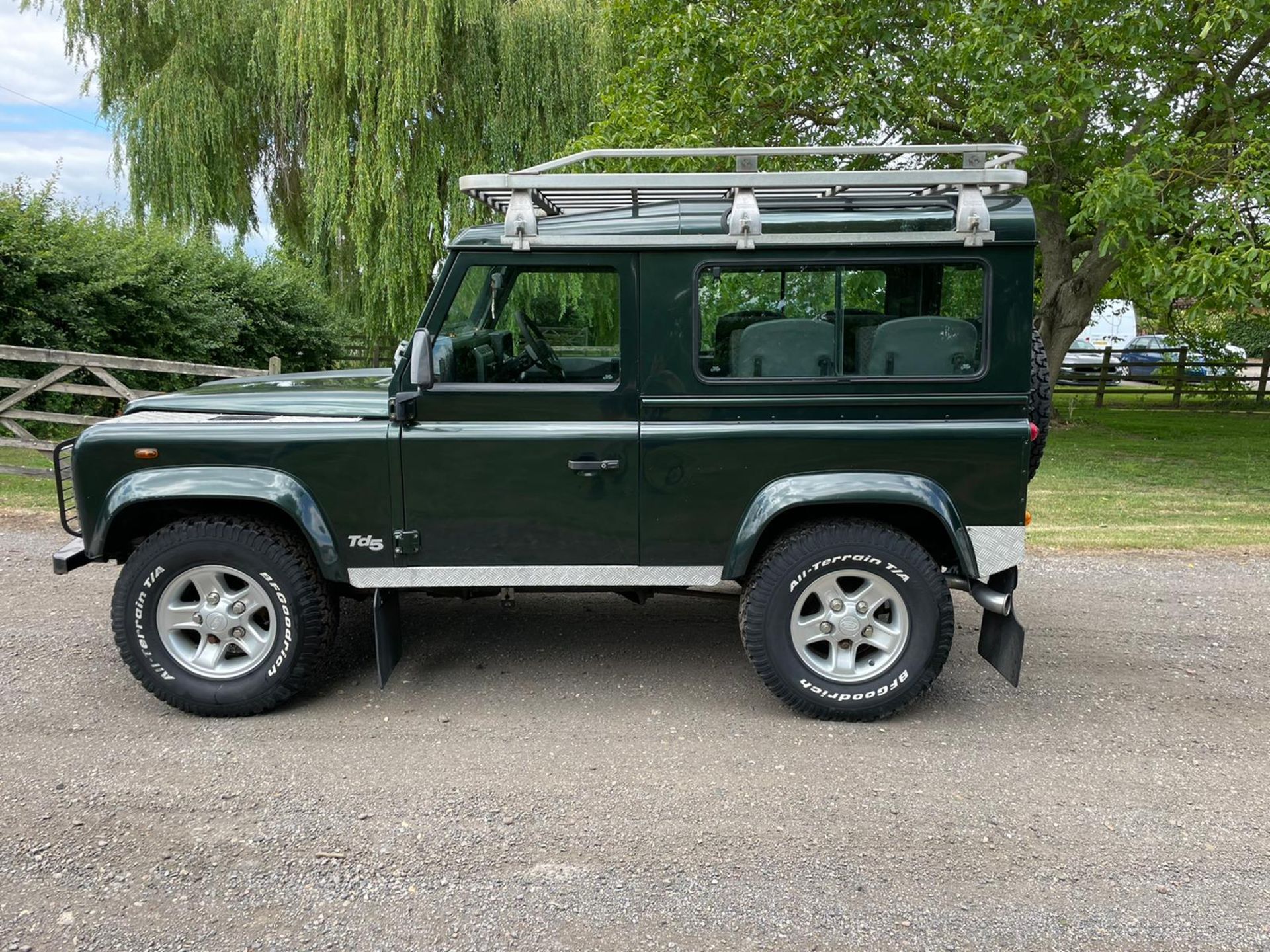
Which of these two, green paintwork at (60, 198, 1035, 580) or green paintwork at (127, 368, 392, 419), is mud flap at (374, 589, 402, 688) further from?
green paintwork at (127, 368, 392, 419)

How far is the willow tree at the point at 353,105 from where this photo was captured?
13219 mm

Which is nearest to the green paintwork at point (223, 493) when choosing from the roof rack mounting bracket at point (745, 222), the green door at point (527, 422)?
the green door at point (527, 422)

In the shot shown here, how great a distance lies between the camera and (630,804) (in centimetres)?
342

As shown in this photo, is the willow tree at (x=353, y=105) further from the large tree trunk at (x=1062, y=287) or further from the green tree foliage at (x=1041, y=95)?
the large tree trunk at (x=1062, y=287)

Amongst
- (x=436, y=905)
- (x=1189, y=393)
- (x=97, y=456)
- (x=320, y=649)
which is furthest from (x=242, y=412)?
(x=1189, y=393)

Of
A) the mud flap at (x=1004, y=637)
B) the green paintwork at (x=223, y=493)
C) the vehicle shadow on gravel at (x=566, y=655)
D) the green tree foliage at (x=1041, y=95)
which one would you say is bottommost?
the vehicle shadow on gravel at (x=566, y=655)

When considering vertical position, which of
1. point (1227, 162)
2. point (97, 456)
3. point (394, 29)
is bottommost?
point (97, 456)

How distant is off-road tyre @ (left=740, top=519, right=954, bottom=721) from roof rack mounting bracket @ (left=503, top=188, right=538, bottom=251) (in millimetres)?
1678

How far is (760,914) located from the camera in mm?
2793

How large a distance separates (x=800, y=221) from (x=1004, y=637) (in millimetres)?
2009

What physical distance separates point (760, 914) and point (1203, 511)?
25.4 feet

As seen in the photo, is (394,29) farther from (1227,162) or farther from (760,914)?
(760,914)

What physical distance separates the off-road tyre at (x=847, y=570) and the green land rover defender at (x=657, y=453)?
1 cm

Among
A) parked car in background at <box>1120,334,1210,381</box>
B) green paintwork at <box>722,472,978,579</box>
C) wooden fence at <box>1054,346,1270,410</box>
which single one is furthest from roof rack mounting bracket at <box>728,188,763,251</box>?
parked car in background at <box>1120,334,1210,381</box>
